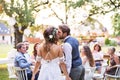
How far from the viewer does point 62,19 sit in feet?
40.2

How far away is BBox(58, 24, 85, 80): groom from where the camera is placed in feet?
13.0

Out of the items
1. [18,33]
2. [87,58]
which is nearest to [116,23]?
[18,33]

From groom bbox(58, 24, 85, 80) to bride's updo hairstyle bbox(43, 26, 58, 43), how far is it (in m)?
0.18

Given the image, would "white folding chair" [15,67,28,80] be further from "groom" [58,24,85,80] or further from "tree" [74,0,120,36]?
"tree" [74,0,120,36]

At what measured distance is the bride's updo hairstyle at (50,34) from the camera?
148 inches

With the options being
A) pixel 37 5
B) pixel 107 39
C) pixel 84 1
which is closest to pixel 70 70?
pixel 84 1

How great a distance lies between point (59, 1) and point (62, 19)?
3.92 ft

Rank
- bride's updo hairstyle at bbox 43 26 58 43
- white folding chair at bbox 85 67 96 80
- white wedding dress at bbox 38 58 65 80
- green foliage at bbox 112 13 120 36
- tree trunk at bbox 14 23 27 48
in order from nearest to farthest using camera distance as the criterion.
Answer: bride's updo hairstyle at bbox 43 26 58 43
white wedding dress at bbox 38 58 65 80
white folding chair at bbox 85 67 96 80
green foliage at bbox 112 13 120 36
tree trunk at bbox 14 23 27 48

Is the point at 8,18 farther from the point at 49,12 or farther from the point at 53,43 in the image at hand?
the point at 53,43

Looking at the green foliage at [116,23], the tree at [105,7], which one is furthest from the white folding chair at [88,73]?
the tree at [105,7]

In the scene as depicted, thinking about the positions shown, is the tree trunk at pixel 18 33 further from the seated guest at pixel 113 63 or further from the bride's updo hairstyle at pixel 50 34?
the bride's updo hairstyle at pixel 50 34

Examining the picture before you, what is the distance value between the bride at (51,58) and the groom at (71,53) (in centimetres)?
13

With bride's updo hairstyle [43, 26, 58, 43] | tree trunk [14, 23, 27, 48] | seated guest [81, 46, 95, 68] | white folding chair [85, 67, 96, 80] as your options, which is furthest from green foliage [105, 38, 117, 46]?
bride's updo hairstyle [43, 26, 58, 43]

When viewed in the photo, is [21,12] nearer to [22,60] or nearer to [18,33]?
[18,33]
